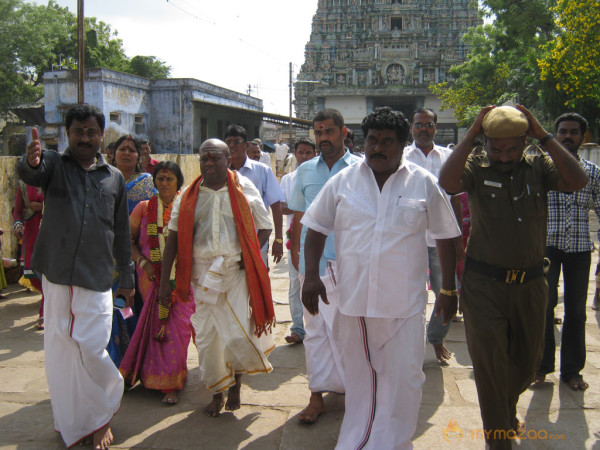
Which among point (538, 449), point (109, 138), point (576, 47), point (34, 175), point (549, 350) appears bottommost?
point (538, 449)

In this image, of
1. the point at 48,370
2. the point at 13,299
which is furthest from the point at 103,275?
the point at 13,299

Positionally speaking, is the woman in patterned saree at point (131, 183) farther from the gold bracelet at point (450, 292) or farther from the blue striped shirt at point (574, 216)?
the blue striped shirt at point (574, 216)

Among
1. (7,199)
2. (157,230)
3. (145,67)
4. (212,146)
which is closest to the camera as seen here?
(212,146)

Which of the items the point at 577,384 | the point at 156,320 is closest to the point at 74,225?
the point at 156,320

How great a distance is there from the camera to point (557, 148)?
9.29ft

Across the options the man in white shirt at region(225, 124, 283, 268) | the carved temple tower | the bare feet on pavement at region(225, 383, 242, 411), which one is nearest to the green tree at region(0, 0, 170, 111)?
the carved temple tower

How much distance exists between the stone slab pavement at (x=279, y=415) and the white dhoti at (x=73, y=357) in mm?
Answer: 228

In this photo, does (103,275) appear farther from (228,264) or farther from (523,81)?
(523,81)

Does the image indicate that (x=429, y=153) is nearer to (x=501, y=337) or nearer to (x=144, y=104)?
(x=501, y=337)

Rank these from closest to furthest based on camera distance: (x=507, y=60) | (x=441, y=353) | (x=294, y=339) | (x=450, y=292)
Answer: (x=450, y=292), (x=441, y=353), (x=294, y=339), (x=507, y=60)

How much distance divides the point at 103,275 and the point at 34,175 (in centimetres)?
68

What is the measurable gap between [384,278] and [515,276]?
73cm

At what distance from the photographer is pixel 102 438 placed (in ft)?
10.5

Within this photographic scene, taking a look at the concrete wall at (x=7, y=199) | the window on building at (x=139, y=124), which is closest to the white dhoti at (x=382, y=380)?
the concrete wall at (x=7, y=199)
